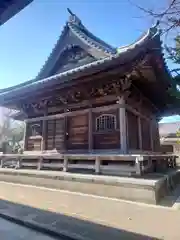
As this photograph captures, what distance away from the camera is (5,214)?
4.57m

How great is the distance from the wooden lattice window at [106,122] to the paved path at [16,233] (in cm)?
467

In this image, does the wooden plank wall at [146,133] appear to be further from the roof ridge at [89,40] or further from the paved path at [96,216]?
the paved path at [96,216]

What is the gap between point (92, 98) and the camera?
8.16 m

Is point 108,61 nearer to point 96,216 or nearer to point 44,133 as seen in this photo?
point 96,216

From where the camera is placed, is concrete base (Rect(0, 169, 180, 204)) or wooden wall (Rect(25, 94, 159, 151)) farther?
wooden wall (Rect(25, 94, 159, 151))

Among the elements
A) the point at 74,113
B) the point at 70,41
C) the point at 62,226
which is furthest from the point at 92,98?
the point at 62,226

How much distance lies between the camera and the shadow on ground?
132 inches

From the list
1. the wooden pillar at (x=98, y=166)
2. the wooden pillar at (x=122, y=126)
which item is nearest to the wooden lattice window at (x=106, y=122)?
the wooden pillar at (x=122, y=126)

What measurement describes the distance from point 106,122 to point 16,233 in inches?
199

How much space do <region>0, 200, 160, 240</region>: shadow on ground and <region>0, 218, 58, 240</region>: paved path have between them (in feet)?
0.41

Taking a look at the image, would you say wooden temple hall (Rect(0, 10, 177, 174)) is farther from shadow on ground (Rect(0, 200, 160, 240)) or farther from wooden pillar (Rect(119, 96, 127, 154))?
shadow on ground (Rect(0, 200, 160, 240))

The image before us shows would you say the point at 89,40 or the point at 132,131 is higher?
the point at 89,40

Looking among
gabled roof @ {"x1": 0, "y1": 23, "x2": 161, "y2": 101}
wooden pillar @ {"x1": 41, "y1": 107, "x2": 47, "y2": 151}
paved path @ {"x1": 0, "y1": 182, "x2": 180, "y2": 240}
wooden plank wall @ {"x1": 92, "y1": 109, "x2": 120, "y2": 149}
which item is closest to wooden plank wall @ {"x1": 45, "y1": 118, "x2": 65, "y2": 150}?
wooden pillar @ {"x1": 41, "y1": 107, "x2": 47, "y2": 151}

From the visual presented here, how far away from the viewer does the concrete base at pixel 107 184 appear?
16.1 ft
